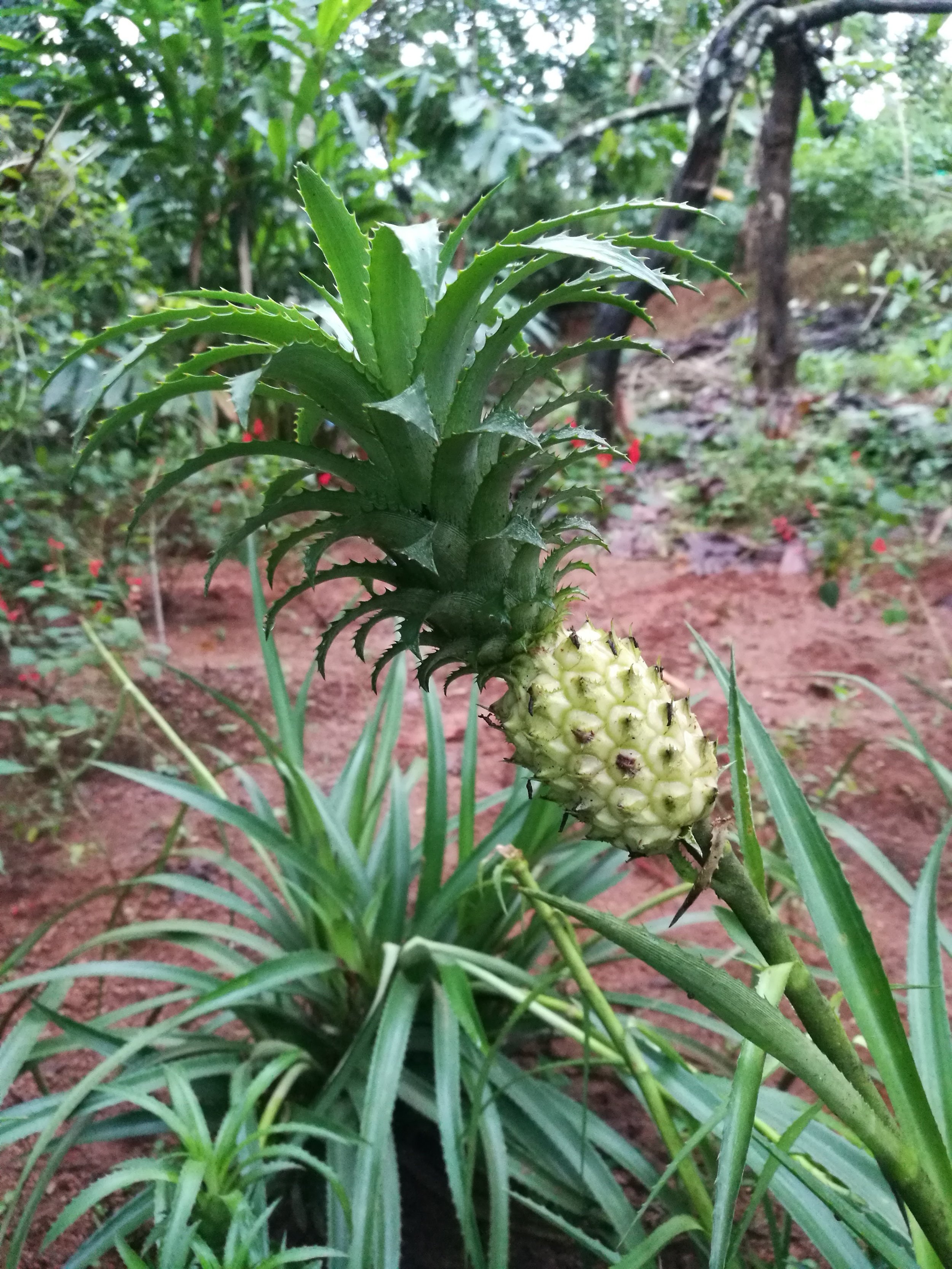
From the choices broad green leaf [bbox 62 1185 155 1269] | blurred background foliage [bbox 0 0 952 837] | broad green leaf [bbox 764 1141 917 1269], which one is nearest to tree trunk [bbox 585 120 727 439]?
blurred background foliage [bbox 0 0 952 837]

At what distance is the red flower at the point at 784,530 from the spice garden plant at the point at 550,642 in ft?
8.37

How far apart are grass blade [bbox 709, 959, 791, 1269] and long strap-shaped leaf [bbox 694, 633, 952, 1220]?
0.14 metres

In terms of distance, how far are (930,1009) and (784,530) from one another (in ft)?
8.66

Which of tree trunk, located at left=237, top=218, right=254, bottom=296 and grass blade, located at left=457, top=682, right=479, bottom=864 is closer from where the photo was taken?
grass blade, located at left=457, top=682, right=479, bottom=864

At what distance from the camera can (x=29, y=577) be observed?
246 cm

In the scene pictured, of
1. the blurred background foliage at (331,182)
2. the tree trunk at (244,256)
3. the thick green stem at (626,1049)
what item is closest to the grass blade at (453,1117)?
the thick green stem at (626,1049)

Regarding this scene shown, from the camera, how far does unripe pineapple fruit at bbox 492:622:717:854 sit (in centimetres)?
64

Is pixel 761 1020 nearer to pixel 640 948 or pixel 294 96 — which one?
pixel 640 948

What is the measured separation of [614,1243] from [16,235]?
298 cm

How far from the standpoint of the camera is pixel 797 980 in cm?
A: 65

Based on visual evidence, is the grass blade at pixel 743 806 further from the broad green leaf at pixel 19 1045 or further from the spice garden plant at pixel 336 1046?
the broad green leaf at pixel 19 1045

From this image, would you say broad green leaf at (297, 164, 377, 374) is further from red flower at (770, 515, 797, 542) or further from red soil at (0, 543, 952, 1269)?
red flower at (770, 515, 797, 542)

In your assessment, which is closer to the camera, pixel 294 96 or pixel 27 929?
pixel 27 929

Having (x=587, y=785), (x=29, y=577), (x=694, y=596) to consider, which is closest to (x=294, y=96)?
(x=29, y=577)
